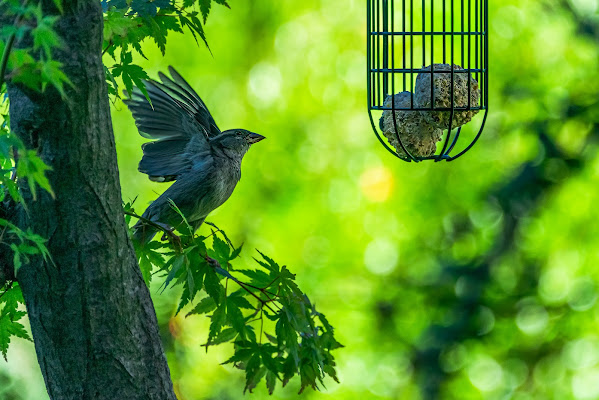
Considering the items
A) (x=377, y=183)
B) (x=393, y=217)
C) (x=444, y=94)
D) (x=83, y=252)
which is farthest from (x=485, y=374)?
(x=83, y=252)

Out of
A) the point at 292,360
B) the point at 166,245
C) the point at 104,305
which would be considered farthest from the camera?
the point at 292,360

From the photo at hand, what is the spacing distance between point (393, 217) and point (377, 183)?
1.05 ft

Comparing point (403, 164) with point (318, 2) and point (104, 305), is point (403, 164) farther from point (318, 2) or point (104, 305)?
point (104, 305)

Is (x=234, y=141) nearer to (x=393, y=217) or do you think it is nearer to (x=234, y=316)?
(x=234, y=316)

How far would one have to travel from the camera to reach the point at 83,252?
1.74 m

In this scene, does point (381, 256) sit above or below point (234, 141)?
above

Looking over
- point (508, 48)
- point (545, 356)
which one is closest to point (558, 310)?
point (545, 356)

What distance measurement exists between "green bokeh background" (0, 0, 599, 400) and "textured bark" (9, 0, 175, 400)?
3810 mm

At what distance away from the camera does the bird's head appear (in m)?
3.18

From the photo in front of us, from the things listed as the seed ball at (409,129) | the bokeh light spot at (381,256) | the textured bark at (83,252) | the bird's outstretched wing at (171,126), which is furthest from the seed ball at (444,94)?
the bokeh light spot at (381,256)

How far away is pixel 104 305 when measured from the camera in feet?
5.82

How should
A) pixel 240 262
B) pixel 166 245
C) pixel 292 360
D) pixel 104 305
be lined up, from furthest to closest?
pixel 240 262
pixel 292 360
pixel 166 245
pixel 104 305

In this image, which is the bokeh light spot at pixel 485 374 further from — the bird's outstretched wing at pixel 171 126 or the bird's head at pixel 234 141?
the bird's outstretched wing at pixel 171 126

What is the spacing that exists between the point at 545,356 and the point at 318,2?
3232mm
